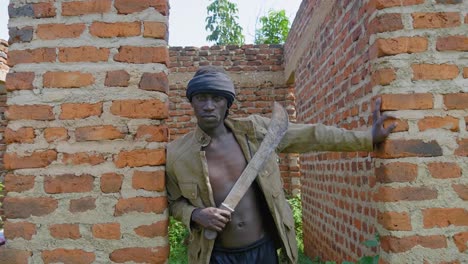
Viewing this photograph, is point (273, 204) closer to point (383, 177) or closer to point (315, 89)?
point (383, 177)

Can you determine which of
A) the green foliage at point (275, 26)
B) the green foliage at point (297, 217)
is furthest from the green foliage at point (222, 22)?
the green foliage at point (297, 217)

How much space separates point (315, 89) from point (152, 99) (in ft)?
9.41

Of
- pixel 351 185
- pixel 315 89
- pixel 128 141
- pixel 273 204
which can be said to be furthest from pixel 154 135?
pixel 315 89

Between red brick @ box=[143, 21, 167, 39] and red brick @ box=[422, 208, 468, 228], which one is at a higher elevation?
red brick @ box=[143, 21, 167, 39]

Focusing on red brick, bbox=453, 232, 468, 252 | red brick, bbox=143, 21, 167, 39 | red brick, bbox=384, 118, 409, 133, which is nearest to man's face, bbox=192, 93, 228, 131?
red brick, bbox=143, 21, 167, 39

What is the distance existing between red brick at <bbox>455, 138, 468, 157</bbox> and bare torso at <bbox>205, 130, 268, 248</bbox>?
3.52ft

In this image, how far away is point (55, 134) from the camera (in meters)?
2.20

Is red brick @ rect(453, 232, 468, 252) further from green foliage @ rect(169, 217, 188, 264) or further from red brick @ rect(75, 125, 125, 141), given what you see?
green foliage @ rect(169, 217, 188, 264)

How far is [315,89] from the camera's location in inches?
187

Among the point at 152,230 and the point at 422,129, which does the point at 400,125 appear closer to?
the point at 422,129

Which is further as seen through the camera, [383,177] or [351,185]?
[351,185]

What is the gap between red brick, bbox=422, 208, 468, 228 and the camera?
2223 millimetres

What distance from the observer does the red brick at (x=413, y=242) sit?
7.22 feet

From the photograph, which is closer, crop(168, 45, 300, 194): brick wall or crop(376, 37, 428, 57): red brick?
crop(376, 37, 428, 57): red brick
